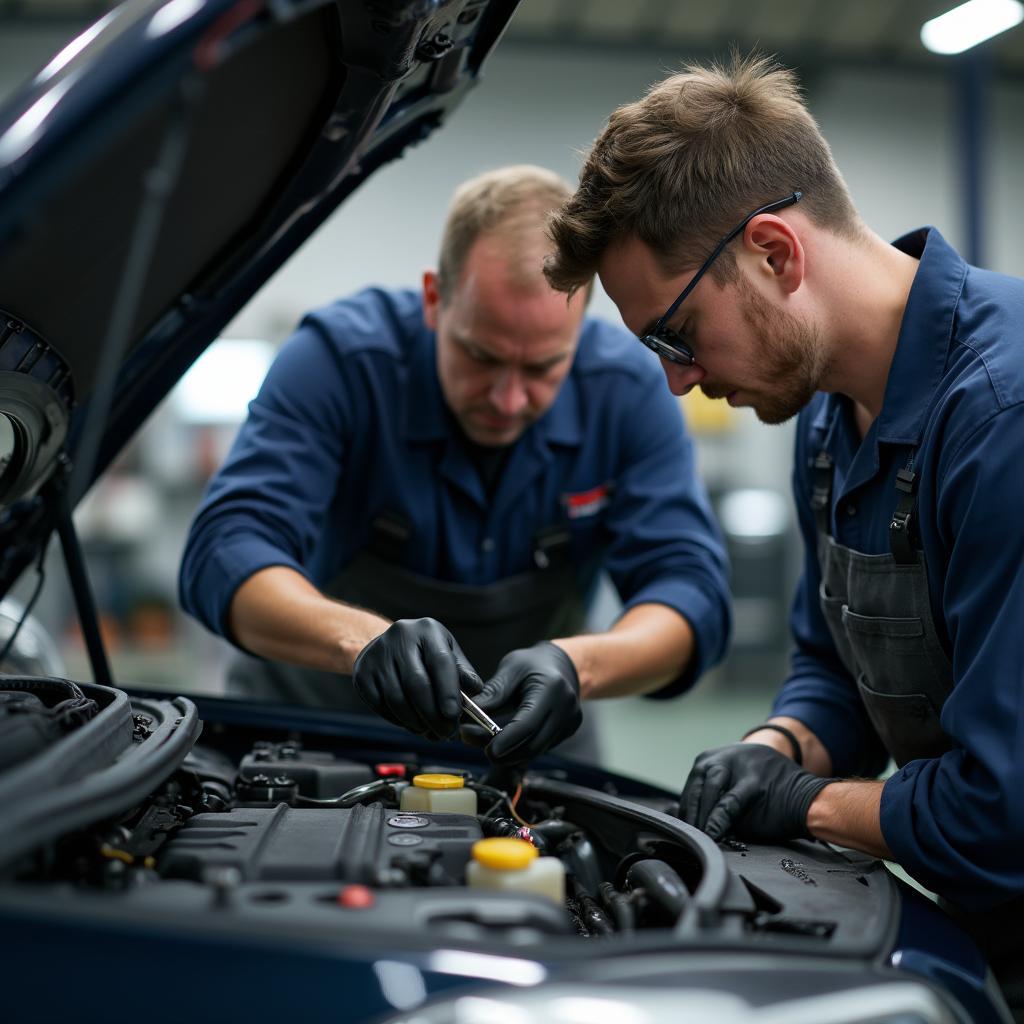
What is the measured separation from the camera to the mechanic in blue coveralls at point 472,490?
186 cm

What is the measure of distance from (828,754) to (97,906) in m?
1.15

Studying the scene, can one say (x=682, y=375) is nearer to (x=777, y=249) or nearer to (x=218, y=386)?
(x=777, y=249)

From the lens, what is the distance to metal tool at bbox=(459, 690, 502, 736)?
143 cm

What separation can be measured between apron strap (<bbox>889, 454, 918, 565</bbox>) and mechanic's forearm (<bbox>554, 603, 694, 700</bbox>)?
0.60 m

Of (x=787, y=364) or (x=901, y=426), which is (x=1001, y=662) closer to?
(x=901, y=426)

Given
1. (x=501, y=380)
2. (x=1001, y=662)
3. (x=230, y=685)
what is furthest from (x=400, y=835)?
(x=230, y=685)

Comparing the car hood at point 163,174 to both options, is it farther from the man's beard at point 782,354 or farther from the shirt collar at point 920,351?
the shirt collar at point 920,351

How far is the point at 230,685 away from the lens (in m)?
2.50

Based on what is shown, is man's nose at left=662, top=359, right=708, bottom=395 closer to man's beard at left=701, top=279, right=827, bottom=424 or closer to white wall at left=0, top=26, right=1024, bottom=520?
man's beard at left=701, top=279, right=827, bottom=424

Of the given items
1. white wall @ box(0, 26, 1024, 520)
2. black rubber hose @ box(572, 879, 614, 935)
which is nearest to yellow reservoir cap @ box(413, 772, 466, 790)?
black rubber hose @ box(572, 879, 614, 935)


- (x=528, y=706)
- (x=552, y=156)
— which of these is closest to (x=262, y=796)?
(x=528, y=706)

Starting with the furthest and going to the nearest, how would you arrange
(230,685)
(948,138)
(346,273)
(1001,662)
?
(948,138) → (346,273) → (230,685) → (1001,662)

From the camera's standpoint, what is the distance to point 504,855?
98 cm

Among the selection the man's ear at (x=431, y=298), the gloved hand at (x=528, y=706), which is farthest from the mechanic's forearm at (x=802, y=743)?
the man's ear at (x=431, y=298)
